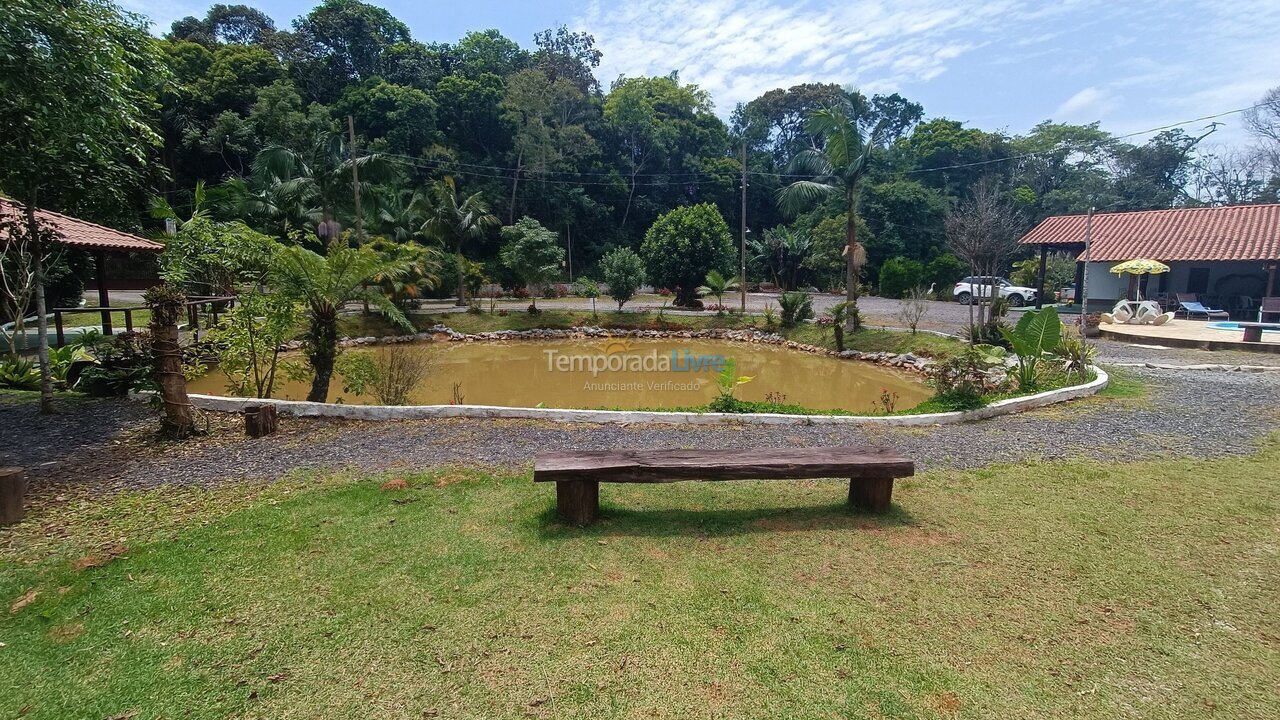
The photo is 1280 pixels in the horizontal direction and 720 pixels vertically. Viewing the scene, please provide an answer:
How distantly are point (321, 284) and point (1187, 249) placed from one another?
2504 centimetres

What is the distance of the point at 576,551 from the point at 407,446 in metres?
3.24

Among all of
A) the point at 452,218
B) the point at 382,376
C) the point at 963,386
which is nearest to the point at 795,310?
the point at 963,386

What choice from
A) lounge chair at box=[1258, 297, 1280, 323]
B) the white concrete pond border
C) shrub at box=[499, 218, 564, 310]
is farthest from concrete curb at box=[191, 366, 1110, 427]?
lounge chair at box=[1258, 297, 1280, 323]

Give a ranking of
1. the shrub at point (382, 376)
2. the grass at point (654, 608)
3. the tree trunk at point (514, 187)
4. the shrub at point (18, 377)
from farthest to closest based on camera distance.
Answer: the tree trunk at point (514, 187)
the shrub at point (18, 377)
the shrub at point (382, 376)
the grass at point (654, 608)

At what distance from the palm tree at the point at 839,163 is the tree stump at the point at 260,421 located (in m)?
12.7

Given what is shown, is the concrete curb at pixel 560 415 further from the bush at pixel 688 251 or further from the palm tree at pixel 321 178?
the bush at pixel 688 251

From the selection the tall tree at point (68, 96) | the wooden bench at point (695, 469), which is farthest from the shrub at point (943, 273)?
the tall tree at point (68, 96)

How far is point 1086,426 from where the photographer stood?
6996 millimetres

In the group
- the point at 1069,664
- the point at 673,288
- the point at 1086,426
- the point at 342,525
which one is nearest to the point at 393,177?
the point at 673,288

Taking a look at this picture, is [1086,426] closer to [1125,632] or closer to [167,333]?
[1125,632]

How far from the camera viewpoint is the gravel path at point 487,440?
5.53 meters

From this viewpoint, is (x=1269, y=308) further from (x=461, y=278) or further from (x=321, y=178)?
(x=321, y=178)

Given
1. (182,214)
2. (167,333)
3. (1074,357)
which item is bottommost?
(1074,357)

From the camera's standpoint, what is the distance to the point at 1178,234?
67.5 feet
